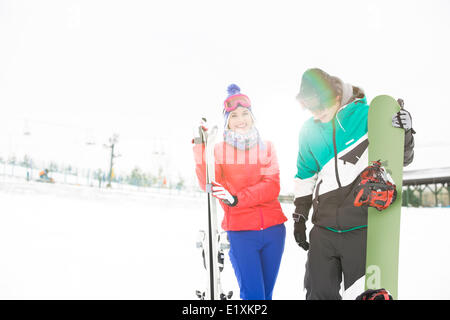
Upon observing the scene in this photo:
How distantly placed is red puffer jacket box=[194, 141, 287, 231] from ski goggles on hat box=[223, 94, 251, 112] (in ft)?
1.07

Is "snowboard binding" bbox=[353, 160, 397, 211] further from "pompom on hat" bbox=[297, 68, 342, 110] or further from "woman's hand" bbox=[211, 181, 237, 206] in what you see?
"woman's hand" bbox=[211, 181, 237, 206]

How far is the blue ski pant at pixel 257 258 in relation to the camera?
2.06 m

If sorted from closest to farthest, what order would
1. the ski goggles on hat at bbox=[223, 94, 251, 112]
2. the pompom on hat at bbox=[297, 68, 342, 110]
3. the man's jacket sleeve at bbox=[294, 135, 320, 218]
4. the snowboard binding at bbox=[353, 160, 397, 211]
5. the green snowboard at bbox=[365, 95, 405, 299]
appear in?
the snowboard binding at bbox=[353, 160, 397, 211], the green snowboard at bbox=[365, 95, 405, 299], the pompom on hat at bbox=[297, 68, 342, 110], the man's jacket sleeve at bbox=[294, 135, 320, 218], the ski goggles on hat at bbox=[223, 94, 251, 112]

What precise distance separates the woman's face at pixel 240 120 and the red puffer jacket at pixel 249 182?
181 millimetres

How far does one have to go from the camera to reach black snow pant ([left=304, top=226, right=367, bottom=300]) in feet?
5.75

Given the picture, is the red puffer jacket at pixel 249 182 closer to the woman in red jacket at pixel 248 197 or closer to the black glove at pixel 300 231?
the woman in red jacket at pixel 248 197

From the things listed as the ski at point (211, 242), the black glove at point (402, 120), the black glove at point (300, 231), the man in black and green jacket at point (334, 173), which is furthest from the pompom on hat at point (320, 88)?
the black glove at point (300, 231)

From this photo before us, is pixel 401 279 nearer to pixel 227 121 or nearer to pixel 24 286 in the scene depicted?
pixel 227 121

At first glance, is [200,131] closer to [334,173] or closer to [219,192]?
[219,192]

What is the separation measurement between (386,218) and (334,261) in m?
0.47

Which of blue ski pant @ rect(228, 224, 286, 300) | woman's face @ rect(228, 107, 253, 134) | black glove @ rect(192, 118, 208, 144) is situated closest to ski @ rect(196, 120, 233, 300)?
black glove @ rect(192, 118, 208, 144)

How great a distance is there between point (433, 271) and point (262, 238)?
2904mm
